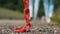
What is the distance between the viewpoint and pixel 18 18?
28.0ft

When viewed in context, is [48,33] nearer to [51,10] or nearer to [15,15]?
[51,10]

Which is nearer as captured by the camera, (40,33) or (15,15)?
(40,33)

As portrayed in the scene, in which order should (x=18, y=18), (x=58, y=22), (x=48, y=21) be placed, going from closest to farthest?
(x=58, y=22), (x=48, y=21), (x=18, y=18)

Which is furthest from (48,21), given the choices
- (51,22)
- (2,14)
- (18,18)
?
(2,14)

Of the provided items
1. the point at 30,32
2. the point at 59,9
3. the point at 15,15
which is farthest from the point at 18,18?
the point at 30,32

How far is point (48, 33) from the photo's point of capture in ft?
15.7

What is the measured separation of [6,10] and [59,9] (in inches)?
68.1

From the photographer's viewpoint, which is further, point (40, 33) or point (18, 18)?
point (18, 18)

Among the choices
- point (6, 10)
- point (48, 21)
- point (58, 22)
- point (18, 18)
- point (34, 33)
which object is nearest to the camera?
point (34, 33)

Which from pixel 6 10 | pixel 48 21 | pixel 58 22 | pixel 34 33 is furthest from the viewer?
pixel 6 10

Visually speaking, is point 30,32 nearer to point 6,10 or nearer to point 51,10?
point 51,10

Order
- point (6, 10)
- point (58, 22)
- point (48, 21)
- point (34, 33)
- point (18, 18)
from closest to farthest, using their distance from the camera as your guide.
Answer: point (34, 33) < point (58, 22) < point (48, 21) < point (18, 18) < point (6, 10)

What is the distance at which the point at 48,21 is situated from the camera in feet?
22.6

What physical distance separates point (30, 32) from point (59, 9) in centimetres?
476
